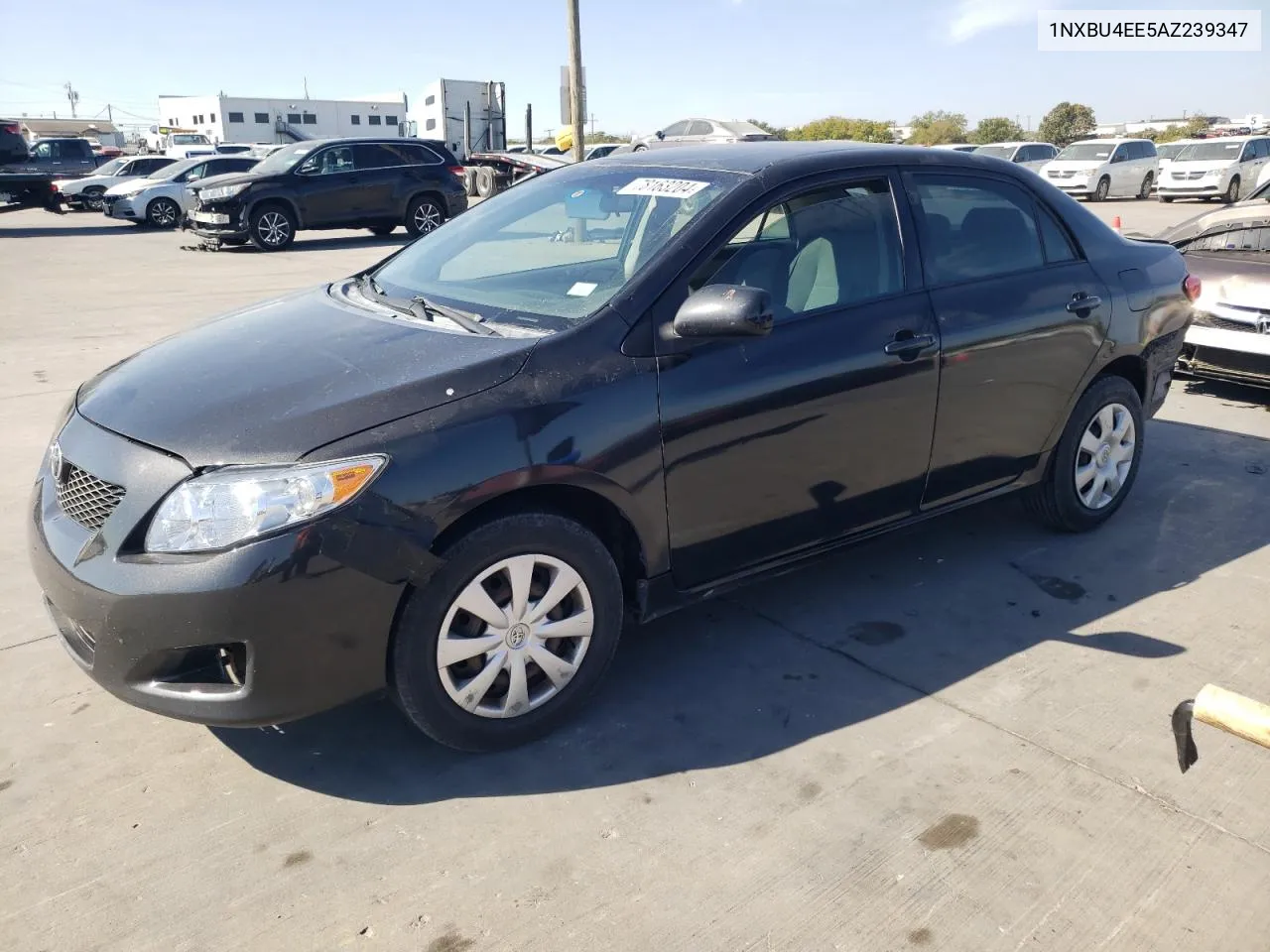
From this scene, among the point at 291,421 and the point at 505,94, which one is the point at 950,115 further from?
the point at 291,421

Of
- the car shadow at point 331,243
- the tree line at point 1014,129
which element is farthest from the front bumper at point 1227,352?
the tree line at point 1014,129

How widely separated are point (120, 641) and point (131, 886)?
593 millimetres

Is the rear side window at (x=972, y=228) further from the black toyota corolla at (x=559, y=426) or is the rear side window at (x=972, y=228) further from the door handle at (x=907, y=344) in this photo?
the door handle at (x=907, y=344)

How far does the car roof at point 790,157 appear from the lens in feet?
11.9

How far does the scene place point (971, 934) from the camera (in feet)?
7.84

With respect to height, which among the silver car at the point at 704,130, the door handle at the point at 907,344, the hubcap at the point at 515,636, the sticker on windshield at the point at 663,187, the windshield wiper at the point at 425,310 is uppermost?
the silver car at the point at 704,130

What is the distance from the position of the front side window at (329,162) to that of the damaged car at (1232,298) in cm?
1416

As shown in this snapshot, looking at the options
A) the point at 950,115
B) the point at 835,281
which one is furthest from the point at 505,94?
the point at 950,115

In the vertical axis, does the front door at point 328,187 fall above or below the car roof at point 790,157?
below

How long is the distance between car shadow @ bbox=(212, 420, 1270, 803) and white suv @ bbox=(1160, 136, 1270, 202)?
2317 cm

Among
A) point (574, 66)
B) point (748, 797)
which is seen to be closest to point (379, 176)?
point (574, 66)

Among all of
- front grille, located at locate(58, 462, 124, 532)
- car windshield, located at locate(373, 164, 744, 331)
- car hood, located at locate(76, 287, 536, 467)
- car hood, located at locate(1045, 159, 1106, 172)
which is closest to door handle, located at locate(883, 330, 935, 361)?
car windshield, located at locate(373, 164, 744, 331)

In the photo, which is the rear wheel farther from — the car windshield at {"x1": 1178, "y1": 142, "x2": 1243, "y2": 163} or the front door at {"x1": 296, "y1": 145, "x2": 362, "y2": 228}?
the car windshield at {"x1": 1178, "y1": 142, "x2": 1243, "y2": 163}

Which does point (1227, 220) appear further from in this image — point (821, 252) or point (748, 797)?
point (748, 797)
